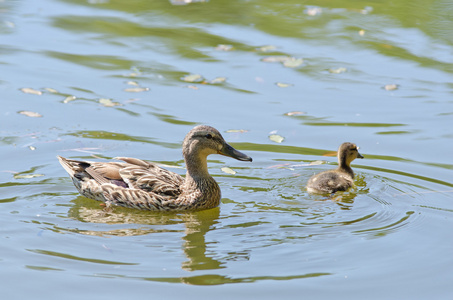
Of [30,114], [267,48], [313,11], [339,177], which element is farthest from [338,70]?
[30,114]

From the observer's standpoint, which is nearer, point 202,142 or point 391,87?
point 202,142

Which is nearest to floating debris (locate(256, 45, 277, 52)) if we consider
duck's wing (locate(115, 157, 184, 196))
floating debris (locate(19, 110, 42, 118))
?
floating debris (locate(19, 110, 42, 118))

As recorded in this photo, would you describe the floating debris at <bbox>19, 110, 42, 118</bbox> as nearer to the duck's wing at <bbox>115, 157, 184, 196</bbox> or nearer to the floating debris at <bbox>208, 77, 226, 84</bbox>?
the duck's wing at <bbox>115, 157, 184, 196</bbox>

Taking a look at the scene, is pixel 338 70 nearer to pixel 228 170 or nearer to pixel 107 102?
pixel 107 102

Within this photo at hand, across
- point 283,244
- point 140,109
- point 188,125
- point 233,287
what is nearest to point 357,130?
point 188,125

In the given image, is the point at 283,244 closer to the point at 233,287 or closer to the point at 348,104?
the point at 233,287

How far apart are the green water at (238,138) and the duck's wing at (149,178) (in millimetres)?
340

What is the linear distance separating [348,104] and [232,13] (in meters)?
5.19

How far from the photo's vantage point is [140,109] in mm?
11234

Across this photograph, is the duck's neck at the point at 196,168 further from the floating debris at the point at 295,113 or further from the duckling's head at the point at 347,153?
the floating debris at the point at 295,113

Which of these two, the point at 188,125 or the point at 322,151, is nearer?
the point at 322,151

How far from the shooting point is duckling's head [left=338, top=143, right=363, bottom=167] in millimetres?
9164

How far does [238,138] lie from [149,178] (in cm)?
191

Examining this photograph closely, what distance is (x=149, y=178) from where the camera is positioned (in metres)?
8.62
